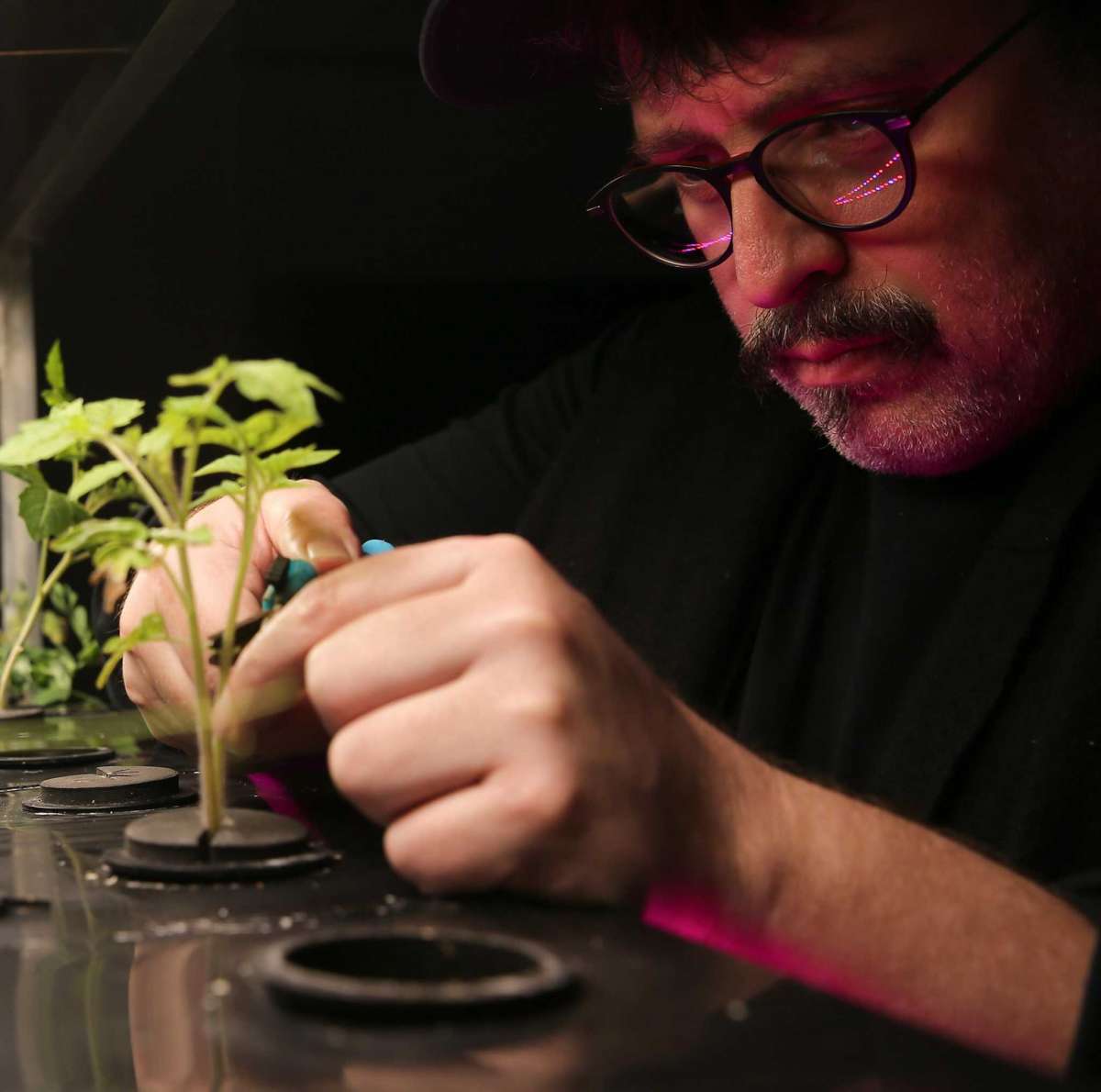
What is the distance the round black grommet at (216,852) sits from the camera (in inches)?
29.5

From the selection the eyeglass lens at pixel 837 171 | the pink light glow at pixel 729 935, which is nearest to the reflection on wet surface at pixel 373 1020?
the pink light glow at pixel 729 935

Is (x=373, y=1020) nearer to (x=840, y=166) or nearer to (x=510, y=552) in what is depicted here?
(x=510, y=552)

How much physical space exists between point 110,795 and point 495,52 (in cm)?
110

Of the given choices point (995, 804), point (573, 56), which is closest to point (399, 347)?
point (573, 56)

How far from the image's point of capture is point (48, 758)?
1.22m

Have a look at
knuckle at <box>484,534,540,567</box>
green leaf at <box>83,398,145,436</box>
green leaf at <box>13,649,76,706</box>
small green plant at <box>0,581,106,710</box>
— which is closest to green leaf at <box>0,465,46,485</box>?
green leaf at <box>83,398,145,436</box>

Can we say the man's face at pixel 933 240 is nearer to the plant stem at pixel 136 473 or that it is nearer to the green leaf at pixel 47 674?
the plant stem at pixel 136 473

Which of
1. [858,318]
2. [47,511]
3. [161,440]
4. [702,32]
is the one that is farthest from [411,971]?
[702,32]

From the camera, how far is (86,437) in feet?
2.62

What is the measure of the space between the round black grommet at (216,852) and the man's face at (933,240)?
83cm

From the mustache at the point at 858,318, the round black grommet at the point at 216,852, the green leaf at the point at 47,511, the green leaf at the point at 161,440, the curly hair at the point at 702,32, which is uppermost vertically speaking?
the curly hair at the point at 702,32

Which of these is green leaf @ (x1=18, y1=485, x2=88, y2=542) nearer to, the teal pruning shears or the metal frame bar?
the teal pruning shears

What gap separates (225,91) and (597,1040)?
2119 mm

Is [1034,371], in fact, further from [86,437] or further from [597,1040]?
[597,1040]
